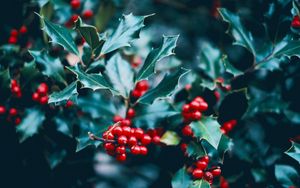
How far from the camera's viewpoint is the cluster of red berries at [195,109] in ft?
5.31

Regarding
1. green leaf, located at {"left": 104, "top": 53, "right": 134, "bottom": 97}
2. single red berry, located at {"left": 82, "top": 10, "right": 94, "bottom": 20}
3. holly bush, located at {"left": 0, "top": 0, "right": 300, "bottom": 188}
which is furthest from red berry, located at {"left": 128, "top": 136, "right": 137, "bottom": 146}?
single red berry, located at {"left": 82, "top": 10, "right": 94, "bottom": 20}

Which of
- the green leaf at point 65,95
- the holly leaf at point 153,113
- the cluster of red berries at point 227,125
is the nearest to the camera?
the green leaf at point 65,95

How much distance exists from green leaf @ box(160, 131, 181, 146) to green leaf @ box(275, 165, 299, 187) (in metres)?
0.50

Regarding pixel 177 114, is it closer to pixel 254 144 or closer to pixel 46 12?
pixel 254 144

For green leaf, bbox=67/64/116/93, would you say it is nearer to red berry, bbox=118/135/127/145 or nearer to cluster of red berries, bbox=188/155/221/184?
red berry, bbox=118/135/127/145

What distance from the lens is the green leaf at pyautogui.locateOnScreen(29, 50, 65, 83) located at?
1.64m

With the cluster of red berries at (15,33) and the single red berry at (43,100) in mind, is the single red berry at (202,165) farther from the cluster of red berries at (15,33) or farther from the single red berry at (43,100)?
the cluster of red berries at (15,33)

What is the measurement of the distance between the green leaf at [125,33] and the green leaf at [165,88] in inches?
8.9

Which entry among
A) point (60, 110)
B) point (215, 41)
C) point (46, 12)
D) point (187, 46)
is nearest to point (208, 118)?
point (60, 110)

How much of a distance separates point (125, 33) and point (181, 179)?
2.18ft

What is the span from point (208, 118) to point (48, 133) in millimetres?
781

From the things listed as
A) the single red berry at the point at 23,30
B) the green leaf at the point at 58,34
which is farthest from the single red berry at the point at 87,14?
the green leaf at the point at 58,34

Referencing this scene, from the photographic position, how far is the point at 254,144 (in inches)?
79.0

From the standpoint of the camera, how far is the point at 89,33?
58.7 inches
